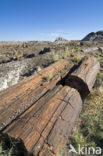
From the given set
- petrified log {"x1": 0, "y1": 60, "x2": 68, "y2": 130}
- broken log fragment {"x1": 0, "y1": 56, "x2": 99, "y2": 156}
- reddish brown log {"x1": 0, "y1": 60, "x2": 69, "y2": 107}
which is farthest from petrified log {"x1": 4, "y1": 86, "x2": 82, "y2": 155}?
reddish brown log {"x1": 0, "y1": 60, "x2": 69, "y2": 107}

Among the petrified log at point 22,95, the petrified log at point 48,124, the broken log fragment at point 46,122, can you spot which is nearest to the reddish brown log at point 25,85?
the petrified log at point 22,95

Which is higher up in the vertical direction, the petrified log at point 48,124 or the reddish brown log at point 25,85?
the reddish brown log at point 25,85

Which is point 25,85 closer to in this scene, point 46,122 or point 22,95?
point 22,95

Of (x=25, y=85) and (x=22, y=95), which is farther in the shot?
(x=25, y=85)

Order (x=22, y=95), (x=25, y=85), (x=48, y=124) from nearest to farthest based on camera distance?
(x=48, y=124)
(x=22, y=95)
(x=25, y=85)

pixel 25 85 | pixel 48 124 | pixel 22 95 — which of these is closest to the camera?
pixel 48 124

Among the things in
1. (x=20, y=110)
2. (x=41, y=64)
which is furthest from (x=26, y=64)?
(x=20, y=110)

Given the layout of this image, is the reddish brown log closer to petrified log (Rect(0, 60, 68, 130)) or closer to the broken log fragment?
petrified log (Rect(0, 60, 68, 130))

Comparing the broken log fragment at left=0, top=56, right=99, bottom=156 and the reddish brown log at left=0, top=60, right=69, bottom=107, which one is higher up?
the reddish brown log at left=0, top=60, right=69, bottom=107

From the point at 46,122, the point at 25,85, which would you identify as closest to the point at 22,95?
the point at 25,85

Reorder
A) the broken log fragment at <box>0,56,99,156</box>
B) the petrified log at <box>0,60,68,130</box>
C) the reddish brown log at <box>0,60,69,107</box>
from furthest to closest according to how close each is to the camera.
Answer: the reddish brown log at <box>0,60,69,107</box>, the petrified log at <box>0,60,68,130</box>, the broken log fragment at <box>0,56,99,156</box>

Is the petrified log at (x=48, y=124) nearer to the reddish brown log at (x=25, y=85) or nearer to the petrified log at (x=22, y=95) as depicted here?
the petrified log at (x=22, y=95)

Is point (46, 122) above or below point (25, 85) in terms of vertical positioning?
below

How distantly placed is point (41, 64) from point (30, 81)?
8.97 ft
